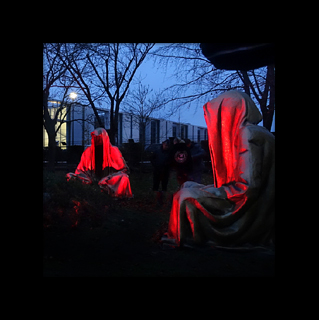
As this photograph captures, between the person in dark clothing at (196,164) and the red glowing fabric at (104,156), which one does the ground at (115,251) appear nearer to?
the person in dark clothing at (196,164)

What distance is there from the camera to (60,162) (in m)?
9.64

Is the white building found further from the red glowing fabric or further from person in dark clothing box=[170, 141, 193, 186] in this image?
person in dark clothing box=[170, 141, 193, 186]

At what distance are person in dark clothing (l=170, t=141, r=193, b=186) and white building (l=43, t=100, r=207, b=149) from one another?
222 centimetres

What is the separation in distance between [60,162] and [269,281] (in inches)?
313

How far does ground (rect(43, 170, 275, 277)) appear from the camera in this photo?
10.4 ft

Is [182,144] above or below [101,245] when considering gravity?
above

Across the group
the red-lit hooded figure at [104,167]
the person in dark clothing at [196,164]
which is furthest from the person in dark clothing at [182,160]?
the red-lit hooded figure at [104,167]

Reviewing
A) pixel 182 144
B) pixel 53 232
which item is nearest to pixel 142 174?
pixel 182 144

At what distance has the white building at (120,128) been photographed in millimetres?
9211

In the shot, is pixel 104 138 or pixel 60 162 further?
pixel 60 162

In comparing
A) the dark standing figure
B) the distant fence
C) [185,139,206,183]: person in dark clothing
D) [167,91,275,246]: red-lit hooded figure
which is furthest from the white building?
→ [167,91,275,246]: red-lit hooded figure

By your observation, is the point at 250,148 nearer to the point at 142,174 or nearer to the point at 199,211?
the point at 199,211

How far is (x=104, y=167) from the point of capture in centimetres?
796

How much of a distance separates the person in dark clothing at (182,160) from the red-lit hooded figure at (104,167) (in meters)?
1.46
